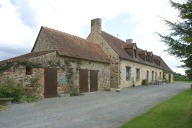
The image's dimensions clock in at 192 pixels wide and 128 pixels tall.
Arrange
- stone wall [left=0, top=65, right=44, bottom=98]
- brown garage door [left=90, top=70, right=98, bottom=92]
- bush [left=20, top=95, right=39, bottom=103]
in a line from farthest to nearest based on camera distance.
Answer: brown garage door [left=90, top=70, right=98, bottom=92], stone wall [left=0, top=65, right=44, bottom=98], bush [left=20, top=95, right=39, bottom=103]

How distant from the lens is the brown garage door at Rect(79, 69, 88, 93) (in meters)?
20.0

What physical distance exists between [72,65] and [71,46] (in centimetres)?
240

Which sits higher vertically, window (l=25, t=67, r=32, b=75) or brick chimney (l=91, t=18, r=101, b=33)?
brick chimney (l=91, t=18, r=101, b=33)

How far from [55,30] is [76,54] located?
3.54m

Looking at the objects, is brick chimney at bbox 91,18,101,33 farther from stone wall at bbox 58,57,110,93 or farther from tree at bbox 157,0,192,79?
tree at bbox 157,0,192,79

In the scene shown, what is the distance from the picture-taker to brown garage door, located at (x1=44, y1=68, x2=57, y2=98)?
16344 millimetres

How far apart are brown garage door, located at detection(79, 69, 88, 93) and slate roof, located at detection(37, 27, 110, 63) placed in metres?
1.13

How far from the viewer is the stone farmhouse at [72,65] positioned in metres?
15.8

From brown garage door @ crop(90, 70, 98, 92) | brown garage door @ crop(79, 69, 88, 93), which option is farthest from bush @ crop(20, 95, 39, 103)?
brown garage door @ crop(90, 70, 98, 92)

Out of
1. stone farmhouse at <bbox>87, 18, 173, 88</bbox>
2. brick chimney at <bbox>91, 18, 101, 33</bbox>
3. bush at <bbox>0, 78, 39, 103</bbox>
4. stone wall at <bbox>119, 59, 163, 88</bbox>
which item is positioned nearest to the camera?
bush at <bbox>0, 78, 39, 103</bbox>

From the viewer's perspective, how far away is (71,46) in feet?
68.6

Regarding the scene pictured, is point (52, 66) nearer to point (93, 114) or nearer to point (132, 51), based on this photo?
point (93, 114)

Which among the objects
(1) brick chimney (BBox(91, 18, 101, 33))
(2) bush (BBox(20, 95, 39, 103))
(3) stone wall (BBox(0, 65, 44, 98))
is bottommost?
(2) bush (BBox(20, 95, 39, 103))

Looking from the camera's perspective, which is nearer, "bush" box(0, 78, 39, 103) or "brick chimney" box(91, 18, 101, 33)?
"bush" box(0, 78, 39, 103)
